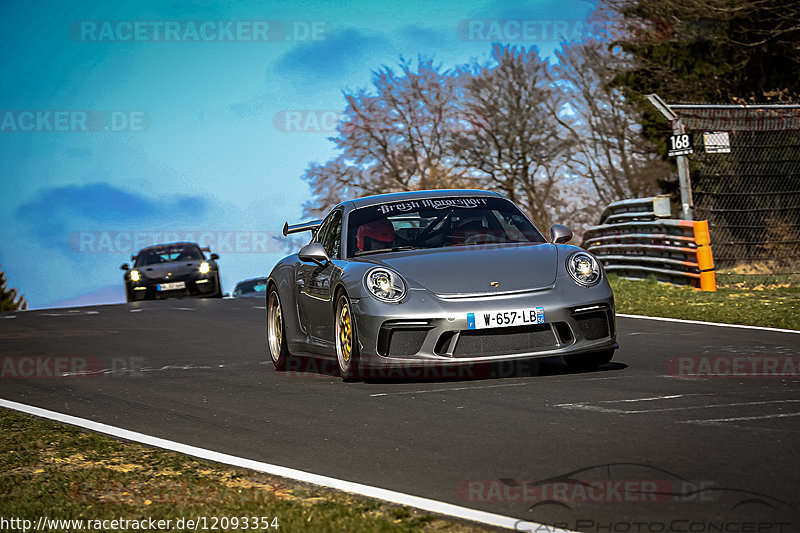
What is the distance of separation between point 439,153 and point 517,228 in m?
41.4

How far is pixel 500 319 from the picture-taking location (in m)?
7.90

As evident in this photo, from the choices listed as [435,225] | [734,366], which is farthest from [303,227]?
[734,366]

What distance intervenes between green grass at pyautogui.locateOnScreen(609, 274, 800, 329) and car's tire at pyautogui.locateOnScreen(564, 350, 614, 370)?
3.61 metres

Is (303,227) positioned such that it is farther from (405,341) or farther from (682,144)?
(682,144)

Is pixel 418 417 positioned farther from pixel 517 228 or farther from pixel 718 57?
pixel 718 57

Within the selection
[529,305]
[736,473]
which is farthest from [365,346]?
[736,473]

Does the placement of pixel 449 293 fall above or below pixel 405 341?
above

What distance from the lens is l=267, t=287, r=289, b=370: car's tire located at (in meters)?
10.2

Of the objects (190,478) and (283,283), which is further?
(283,283)

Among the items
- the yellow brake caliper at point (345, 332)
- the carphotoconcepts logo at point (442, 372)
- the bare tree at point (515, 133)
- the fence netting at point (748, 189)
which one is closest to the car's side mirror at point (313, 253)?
the yellow brake caliper at point (345, 332)

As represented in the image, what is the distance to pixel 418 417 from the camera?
6.71m

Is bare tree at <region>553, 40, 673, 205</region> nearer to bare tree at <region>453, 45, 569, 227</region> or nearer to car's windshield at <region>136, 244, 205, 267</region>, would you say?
bare tree at <region>453, 45, 569, 227</region>

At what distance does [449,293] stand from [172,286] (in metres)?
19.3

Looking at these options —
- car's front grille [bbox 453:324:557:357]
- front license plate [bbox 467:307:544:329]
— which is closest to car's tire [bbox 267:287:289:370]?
car's front grille [bbox 453:324:557:357]
